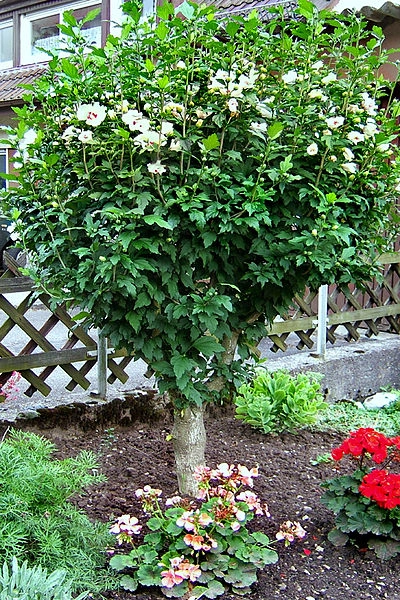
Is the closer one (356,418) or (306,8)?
(306,8)

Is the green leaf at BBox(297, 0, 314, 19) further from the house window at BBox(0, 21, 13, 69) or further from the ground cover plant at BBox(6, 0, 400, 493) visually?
the house window at BBox(0, 21, 13, 69)

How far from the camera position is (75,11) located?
11.4 m

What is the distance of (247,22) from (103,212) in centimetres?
91

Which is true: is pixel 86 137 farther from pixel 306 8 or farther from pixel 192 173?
pixel 306 8

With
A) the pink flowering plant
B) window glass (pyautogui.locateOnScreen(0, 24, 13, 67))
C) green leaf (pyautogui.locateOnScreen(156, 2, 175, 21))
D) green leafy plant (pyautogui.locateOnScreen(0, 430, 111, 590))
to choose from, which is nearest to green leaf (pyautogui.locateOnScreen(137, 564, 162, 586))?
the pink flowering plant

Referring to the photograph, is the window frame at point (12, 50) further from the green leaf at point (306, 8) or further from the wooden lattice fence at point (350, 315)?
the green leaf at point (306, 8)

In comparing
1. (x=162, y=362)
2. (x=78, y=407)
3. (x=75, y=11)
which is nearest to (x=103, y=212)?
(x=162, y=362)

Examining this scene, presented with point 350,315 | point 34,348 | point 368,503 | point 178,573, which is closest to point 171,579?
point 178,573

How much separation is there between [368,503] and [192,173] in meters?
1.48

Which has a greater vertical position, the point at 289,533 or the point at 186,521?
the point at 186,521

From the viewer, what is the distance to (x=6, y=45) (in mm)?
13039

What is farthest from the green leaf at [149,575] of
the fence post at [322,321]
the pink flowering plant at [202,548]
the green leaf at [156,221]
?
the fence post at [322,321]

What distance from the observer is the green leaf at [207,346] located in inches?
108

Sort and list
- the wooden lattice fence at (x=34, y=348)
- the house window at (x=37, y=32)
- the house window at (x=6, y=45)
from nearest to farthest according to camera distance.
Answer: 1. the wooden lattice fence at (x=34, y=348)
2. the house window at (x=37, y=32)
3. the house window at (x=6, y=45)
